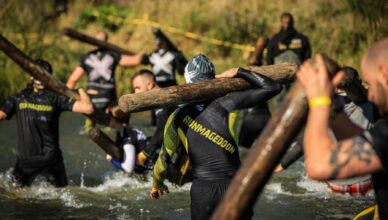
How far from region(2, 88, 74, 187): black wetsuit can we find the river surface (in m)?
0.45

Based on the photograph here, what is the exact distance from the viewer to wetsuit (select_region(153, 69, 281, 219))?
4977 millimetres

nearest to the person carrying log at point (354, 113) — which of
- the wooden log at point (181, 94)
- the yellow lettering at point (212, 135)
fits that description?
the wooden log at point (181, 94)

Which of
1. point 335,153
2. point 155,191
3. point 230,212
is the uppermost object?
point 335,153

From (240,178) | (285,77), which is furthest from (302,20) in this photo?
(240,178)

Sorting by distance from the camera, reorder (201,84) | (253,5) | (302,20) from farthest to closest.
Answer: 1. (253,5)
2. (302,20)
3. (201,84)

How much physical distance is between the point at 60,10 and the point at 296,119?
19265 millimetres

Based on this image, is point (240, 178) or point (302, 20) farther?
point (302, 20)

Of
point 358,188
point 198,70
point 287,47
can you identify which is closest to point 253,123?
point 287,47

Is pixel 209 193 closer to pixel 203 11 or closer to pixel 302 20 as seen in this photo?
pixel 302 20

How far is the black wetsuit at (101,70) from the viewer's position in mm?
11375

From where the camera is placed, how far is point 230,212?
137 inches

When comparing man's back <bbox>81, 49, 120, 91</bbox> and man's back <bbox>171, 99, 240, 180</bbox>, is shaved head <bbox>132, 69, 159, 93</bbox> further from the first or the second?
man's back <bbox>81, 49, 120, 91</bbox>

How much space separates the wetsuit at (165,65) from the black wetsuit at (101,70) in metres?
0.83

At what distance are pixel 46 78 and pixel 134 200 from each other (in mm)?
1814
